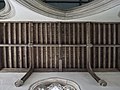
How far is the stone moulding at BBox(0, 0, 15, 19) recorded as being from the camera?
678cm

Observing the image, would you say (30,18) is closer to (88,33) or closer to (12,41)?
(12,41)

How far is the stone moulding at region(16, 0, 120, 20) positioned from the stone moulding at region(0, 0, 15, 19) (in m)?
0.54

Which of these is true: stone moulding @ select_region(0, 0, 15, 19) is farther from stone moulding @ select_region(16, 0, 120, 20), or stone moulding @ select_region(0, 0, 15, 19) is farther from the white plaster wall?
stone moulding @ select_region(16, 0, 120, 20)

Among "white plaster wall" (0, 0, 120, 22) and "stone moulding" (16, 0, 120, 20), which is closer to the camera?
"stone moulding" (16, 0, 120, 20)

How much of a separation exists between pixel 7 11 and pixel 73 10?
225 centimetres

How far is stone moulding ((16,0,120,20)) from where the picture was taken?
6.72m

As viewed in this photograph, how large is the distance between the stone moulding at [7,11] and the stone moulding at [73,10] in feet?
1.76

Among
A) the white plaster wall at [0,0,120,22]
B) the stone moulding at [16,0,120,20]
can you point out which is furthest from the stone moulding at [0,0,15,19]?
the stone moulding at [16,0,120,20]

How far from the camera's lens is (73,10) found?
24.3 feet

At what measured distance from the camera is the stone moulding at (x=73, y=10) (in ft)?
22.0

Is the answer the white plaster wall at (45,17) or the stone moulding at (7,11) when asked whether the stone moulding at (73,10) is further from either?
the stone moulding at (7,11)

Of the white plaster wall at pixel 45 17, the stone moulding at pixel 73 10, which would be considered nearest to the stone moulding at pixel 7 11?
Result: the white plaster wall at pixel 45 17

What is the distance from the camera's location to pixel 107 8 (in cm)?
684

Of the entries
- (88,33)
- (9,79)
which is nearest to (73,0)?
(88,33)
